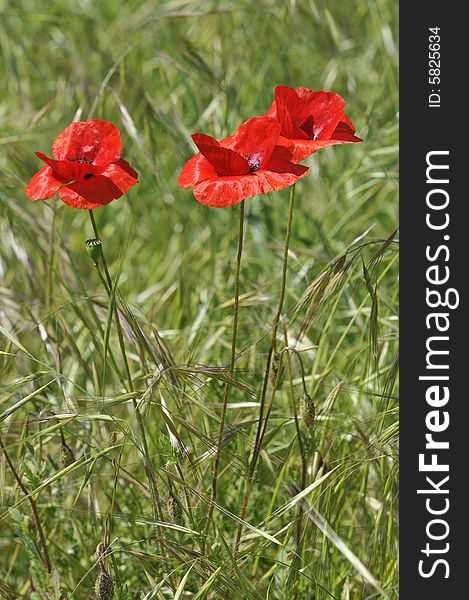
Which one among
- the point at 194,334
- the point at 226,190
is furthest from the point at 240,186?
the point at 194,334

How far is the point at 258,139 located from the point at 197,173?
0.07 meters

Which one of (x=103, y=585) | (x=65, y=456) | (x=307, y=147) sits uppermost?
(x=307, y=147)

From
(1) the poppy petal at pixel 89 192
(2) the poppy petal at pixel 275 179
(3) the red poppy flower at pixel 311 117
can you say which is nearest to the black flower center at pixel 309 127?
(3) the red poppy flower at pixel 311 117

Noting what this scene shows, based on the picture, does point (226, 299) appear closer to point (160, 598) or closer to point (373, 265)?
point (373, 265)

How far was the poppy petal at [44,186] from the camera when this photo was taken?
0.96m

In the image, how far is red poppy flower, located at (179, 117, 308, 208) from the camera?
908mm

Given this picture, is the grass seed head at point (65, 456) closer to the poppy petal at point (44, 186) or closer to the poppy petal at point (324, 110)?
the poppy petal at point (44, 186)

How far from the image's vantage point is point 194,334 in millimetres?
1392

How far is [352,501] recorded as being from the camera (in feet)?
4.06

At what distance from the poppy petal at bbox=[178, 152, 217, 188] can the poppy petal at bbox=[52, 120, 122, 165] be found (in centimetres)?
10

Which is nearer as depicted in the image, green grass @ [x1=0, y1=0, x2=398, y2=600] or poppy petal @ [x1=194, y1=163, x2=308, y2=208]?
poppy petal @ [x1=194, y1=163, x2=308, y2=208]

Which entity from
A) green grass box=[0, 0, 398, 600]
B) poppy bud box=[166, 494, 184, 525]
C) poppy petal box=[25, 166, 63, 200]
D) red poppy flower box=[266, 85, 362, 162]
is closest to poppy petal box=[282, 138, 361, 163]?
red poppy flower box=[266, 85, 362, 162]

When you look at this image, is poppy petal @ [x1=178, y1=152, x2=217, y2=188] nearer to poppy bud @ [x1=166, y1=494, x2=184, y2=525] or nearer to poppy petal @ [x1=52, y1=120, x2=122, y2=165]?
poppy petal @ [x1=52, y1=120, x2=122, y2=165]

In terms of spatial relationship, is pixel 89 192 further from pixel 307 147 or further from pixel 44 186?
pixel 307 147
